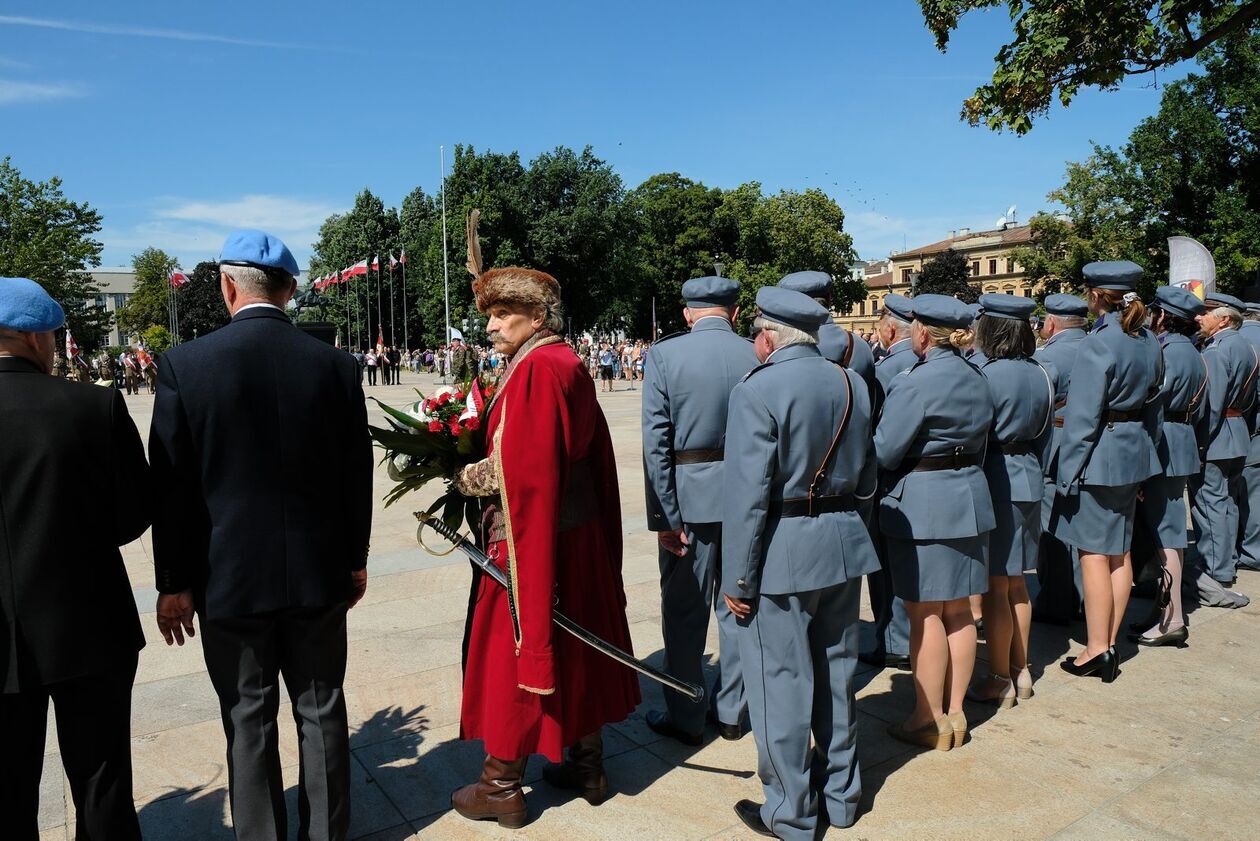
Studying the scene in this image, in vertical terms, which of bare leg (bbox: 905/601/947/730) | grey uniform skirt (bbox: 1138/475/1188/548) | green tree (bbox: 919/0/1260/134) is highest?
green tree (bbox: 919/0/1260/134)

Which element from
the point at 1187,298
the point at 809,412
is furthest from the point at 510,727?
the point at 1187,298

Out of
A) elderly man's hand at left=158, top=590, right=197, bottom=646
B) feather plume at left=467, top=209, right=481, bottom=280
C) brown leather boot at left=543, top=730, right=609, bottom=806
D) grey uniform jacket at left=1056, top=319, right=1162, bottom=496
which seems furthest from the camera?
grey uniform jacket at left=1056, top=319, right=1162, bottom=496

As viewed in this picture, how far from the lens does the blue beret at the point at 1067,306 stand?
219 inches

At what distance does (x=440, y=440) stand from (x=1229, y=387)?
5.99m

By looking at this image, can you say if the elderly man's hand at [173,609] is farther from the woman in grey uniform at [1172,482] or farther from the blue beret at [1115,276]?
the woman in grey uniform at [1172,482]

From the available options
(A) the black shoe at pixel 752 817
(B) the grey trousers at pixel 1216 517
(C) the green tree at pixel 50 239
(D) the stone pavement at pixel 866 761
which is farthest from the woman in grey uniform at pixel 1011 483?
(C) the green tree at pixel 50 239

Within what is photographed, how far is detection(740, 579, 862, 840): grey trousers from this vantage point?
3334 millimetres

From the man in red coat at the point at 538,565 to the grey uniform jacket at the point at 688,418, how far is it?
1.87ft

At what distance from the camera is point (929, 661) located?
4090 mm

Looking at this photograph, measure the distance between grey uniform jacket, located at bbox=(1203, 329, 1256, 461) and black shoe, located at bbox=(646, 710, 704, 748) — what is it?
188 inches

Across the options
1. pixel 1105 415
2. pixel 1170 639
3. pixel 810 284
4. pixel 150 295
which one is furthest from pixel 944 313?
pixel 150 295

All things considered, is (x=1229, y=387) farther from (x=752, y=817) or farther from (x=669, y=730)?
(x=752, y=817)

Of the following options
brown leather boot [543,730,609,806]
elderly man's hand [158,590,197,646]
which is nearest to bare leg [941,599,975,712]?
brown leather boot [543,730,609,806]

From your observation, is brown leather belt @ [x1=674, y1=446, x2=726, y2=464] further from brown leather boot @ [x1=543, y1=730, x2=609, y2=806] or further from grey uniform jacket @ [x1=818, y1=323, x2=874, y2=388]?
brown leather boot @ [x1=543, y1=730, x2=609, y2=806]
